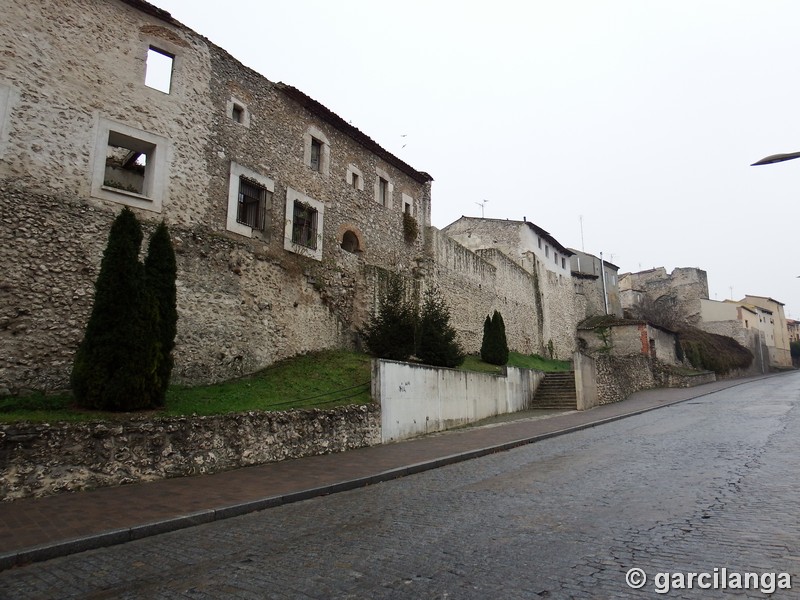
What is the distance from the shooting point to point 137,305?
10.3 m

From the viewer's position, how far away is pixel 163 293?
36.8ft

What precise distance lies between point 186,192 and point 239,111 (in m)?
3.68

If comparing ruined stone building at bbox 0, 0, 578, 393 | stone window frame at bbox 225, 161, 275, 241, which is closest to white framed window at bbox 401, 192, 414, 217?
ruined stone building at bbox 0, 0, 578, 393

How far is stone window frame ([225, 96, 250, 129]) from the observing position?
16.4 meters

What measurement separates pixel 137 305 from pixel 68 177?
4.75m

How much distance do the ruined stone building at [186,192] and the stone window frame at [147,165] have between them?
36 mm

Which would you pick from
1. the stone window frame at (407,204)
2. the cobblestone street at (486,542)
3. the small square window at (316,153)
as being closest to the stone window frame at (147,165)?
the small square window at (316,153)

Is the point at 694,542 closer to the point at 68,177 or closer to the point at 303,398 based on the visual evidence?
the point at 303,398

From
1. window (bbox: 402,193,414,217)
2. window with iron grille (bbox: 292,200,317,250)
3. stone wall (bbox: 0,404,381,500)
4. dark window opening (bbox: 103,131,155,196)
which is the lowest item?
stone wall (bbox: 0,404,381,500)

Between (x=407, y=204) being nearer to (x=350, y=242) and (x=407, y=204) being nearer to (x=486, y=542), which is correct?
(x=350, y=242)

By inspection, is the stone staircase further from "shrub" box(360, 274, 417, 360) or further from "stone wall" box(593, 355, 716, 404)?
"shrub" box(360, 274, 417, 360)

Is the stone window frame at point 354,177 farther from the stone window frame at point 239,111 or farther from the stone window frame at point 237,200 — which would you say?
the stone window frame at point 239,111

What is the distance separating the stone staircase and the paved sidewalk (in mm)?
10972

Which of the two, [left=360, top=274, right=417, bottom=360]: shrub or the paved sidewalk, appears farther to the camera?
[left=360, top=274, right=417, bottom=360]: shrub
